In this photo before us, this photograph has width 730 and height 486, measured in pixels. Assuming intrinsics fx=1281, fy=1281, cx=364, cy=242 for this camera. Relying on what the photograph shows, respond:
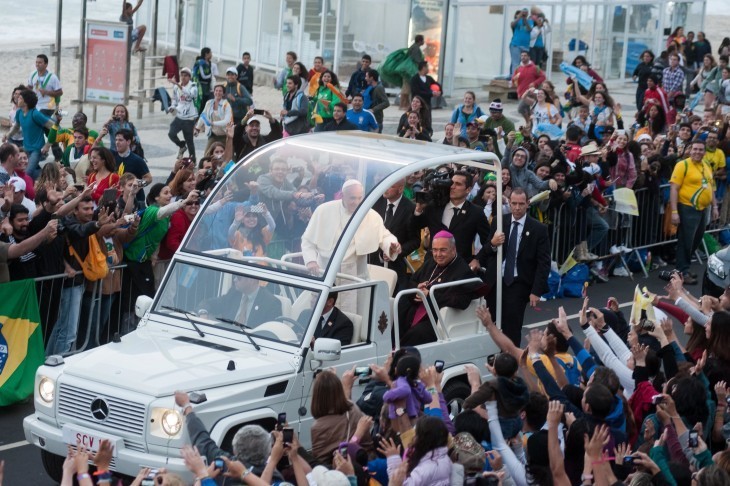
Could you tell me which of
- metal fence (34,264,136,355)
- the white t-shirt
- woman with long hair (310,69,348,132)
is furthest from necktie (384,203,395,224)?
the white t-shirt

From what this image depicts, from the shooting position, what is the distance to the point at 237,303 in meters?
9.69

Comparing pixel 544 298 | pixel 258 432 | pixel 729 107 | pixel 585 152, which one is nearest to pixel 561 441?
pixel 258 432

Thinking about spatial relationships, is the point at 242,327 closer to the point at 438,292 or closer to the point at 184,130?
the point at 438,292

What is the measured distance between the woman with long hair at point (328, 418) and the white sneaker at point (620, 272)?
9784mm

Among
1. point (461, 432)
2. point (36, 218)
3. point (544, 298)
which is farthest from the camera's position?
point (544, 298)

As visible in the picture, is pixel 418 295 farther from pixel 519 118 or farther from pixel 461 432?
pixel 519 118


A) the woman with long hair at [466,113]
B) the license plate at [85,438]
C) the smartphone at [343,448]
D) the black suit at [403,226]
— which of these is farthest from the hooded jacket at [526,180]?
the smartphone at [343,448]

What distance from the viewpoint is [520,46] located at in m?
29.8

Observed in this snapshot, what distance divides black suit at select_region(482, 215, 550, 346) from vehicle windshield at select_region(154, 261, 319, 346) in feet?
8.50

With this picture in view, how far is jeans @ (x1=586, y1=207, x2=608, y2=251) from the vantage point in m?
16.4

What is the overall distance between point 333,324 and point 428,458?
8.79 feet

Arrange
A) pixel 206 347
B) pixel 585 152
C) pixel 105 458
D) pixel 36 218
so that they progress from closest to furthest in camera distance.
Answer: pixel 105 458, pixel 206 347, pixel 36 218, pixel 585 152

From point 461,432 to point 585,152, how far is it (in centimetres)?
974

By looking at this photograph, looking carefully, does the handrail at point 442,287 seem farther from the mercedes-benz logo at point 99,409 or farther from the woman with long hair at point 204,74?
the woman with long hair at point 204,74
